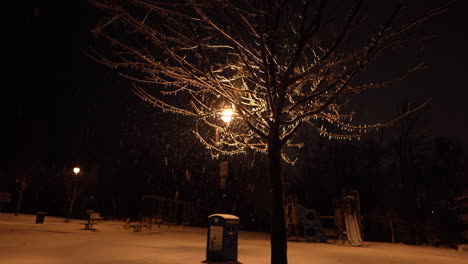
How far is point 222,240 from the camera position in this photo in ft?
27.8

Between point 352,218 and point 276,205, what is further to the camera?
point 352,218

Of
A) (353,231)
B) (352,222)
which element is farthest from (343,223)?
(353,231)

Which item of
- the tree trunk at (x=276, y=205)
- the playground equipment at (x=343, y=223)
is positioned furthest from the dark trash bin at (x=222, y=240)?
the playground equipment at (x=343, y=223)

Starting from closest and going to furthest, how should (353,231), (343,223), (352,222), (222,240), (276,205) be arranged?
(276,205), (222,240), (353,231), (352,222), (343,223)

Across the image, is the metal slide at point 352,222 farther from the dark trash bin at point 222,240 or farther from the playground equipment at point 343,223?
the dark trash bin at point 222,240

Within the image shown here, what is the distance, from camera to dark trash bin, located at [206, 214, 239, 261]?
846 centimetres

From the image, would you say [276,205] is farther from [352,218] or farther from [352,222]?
[352,218]

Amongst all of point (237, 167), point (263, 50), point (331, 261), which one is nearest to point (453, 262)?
point (331, 261)

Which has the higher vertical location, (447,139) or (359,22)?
(447,139)

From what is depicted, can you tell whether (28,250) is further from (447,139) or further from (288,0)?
(447,139)

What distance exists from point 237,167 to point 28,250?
926 inches

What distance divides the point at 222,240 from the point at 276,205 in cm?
306

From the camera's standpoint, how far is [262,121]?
22.9 ft

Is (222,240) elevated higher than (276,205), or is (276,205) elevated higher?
(276,205)
